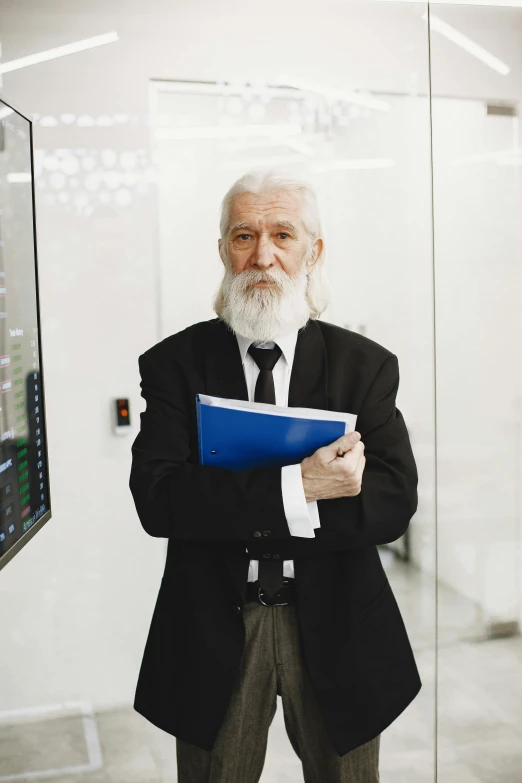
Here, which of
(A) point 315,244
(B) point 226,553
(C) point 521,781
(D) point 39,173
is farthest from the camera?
(C) point 521,781

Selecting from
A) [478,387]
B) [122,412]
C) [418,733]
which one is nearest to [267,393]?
[122,412]

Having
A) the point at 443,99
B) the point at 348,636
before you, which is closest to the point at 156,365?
the point at 348,636

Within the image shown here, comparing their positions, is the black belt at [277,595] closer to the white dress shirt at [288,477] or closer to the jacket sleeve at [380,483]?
the white dress shirt at [288,477]

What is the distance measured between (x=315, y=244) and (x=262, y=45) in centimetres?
111

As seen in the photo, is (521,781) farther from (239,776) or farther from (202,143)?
(202,143)

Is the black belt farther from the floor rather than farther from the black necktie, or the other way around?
the floor

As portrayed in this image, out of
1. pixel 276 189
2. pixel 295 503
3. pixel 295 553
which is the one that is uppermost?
pixel 276 189

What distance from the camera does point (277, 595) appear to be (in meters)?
1.44

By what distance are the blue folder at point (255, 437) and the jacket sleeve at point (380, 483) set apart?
13 centimetres

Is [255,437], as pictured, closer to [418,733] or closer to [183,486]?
[183,486]

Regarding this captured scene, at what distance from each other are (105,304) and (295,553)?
127 cm

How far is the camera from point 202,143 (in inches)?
92.7

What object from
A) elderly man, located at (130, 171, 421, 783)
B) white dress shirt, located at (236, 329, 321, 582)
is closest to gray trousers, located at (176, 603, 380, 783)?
elderly man, located at (130, 171, 421, 783)

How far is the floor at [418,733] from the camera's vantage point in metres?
2.36
